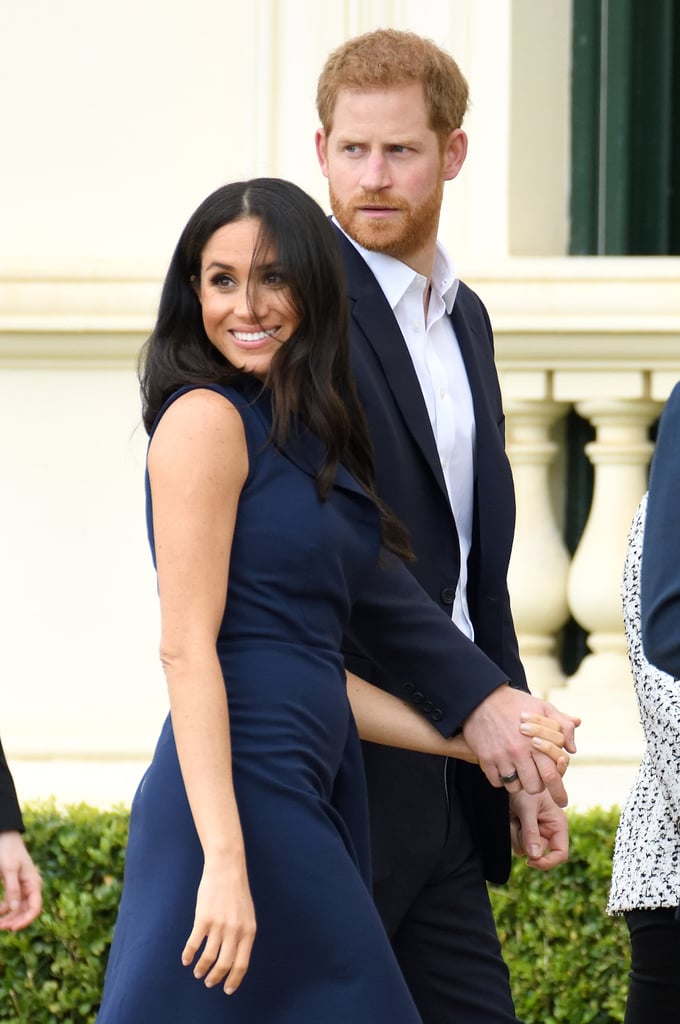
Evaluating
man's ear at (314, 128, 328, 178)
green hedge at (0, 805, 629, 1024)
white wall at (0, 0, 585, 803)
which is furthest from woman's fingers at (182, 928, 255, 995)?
white wall at (0, 0, 585, 803)

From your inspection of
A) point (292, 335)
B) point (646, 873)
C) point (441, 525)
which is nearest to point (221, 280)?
point (292, 335)

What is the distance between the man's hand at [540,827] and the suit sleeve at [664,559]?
55cm

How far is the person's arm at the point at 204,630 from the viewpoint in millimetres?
2332

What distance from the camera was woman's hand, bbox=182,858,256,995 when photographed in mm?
2318

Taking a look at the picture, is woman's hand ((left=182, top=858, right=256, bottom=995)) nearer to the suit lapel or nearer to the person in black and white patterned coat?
the person in black and white patterned coat

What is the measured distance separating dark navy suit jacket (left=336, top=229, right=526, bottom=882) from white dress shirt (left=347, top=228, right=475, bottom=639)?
0.06 ft

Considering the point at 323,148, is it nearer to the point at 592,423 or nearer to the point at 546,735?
the point at 546,735

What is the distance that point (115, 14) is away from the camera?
17.3ft

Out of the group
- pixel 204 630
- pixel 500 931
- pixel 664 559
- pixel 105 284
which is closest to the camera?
pixel 204 630

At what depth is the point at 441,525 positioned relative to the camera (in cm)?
Answer: 310

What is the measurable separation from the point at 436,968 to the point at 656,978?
37 cm

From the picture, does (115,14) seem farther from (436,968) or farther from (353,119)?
(436,968)

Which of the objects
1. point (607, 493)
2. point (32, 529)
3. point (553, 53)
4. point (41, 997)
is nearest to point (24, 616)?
point (32, 529)

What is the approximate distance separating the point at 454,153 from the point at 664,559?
3.66 feet
